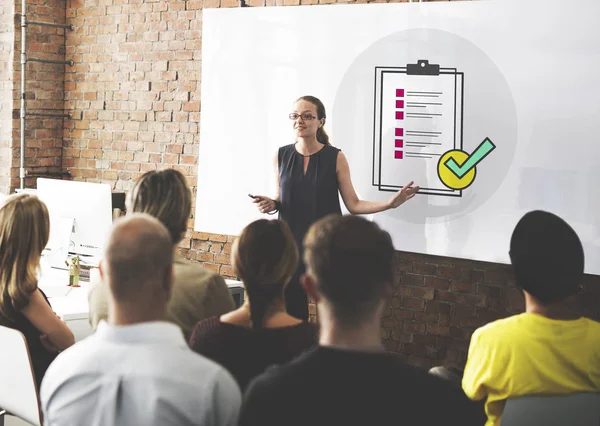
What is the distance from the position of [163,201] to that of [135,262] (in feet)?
2.85

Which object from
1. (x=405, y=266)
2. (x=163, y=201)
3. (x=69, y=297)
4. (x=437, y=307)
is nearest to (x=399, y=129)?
(x=405, y=266)

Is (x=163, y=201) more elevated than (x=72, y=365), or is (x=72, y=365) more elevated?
(x=163, y=201)

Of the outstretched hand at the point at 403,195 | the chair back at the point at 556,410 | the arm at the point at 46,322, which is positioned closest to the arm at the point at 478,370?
the chair back at the point at 556,410

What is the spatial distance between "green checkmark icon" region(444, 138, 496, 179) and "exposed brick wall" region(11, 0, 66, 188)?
354 centimetres

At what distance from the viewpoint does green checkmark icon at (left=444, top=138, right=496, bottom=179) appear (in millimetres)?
3988

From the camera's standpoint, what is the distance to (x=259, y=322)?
2031 mm

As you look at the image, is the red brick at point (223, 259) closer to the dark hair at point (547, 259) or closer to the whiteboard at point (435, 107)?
the whiteboard at point (435, 107)

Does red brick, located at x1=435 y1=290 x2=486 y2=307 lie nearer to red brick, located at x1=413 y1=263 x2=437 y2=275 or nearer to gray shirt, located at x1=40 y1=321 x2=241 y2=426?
red brick, located at x1=413 y1=263 x2=437 y2=275

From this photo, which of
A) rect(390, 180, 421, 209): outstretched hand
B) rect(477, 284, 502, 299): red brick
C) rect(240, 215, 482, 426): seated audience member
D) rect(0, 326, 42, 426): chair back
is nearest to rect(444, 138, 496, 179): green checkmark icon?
rect(390, 180, 421, 209): outstretched hand

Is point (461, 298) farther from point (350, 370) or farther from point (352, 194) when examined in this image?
point (350, 370)

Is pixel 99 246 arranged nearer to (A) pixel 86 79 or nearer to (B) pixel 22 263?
(B) pixel 22 263

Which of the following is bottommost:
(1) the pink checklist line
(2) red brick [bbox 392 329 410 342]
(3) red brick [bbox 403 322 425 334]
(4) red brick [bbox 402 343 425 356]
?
(4) red brick [bbox 402 343 425 356]

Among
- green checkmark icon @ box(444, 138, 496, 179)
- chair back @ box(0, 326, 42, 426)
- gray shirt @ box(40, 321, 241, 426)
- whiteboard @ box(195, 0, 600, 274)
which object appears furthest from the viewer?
green checkmark icon @ box(444, 138, 496, 179)

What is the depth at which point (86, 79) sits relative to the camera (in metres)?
6.11
